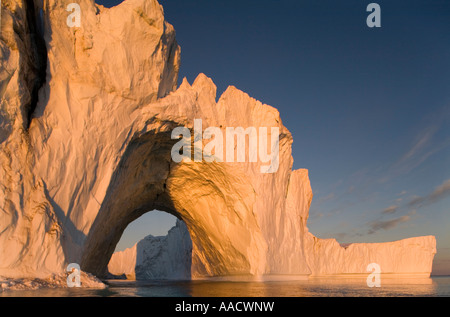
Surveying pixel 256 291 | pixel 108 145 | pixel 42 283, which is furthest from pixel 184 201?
pixel 42 283

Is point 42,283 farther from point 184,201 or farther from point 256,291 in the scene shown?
point 184,201

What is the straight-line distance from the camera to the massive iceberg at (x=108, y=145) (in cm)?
924

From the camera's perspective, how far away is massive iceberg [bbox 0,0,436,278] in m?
9.24

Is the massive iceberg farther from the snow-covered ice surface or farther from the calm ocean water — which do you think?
the calm ocean water

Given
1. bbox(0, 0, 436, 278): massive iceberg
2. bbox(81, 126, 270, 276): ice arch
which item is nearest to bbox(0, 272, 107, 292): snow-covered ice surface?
bbox(0, 0, 436, 278): massive iceberg

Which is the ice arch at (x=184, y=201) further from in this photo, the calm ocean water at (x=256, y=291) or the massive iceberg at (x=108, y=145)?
the calm ocean water at (x=256, y=291)

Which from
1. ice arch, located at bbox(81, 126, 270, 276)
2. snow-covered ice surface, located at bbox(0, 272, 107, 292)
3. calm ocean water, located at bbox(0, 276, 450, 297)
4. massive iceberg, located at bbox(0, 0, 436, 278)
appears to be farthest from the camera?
ice arch, located at bbox(81, 126, 270, 276)

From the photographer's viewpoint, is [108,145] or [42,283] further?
[108,145]

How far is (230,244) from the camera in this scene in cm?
1866

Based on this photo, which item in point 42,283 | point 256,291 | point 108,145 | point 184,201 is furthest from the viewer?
point 184,201

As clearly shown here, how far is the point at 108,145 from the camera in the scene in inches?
456
